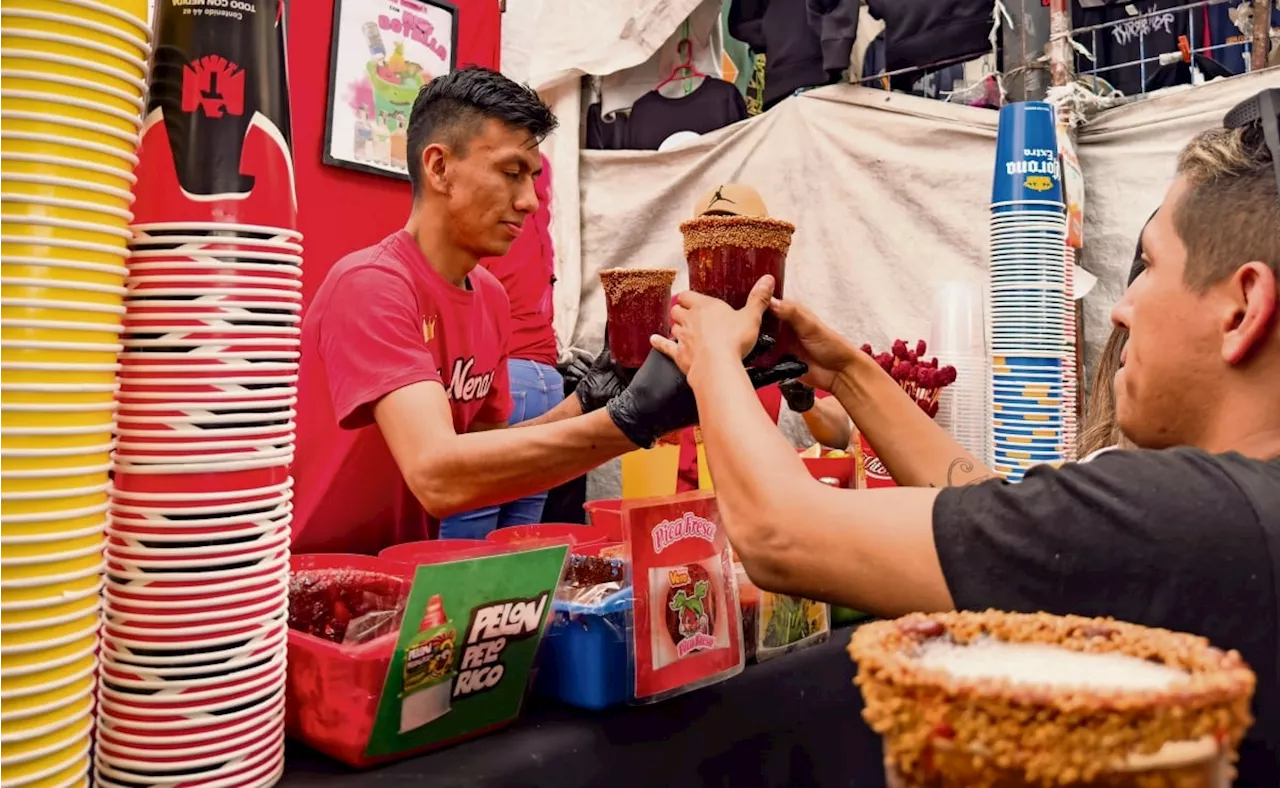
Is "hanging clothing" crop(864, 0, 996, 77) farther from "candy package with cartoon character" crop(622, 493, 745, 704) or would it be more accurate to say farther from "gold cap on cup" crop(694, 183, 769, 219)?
"candy package with cartoon character" crop(622, 493, 745, 704)

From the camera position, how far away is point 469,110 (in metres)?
2.18

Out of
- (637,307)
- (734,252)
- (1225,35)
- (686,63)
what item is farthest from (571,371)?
(1225,35)

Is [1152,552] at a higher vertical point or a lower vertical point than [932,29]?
lower

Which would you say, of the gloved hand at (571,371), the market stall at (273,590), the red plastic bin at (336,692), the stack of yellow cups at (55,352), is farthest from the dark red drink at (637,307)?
the gloved hand at (571,371)

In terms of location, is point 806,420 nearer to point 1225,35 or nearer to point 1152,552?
point 1152,552

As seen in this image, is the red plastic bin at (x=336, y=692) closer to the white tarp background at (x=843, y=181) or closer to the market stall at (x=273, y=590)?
the market stall at (x=273, y=590)

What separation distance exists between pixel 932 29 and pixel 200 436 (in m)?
3.44

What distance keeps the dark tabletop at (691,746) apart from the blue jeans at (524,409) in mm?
1530

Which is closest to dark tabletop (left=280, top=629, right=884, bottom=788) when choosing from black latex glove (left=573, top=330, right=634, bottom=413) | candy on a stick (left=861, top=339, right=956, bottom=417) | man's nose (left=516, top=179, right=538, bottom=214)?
black latex glove (left=573, top=330, right=634, bottom=413)

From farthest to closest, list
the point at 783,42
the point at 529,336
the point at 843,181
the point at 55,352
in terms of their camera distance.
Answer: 1. the point at 783,42
2. the point at 843,181
3. the point at 529,336
4. the point at 55,352

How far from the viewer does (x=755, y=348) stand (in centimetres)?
141

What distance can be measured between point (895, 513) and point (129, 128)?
884mm

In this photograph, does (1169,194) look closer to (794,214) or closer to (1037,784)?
(1037,784)

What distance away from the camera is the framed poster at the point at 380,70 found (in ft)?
11.0
